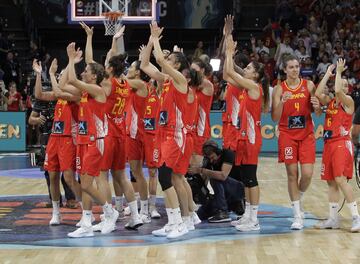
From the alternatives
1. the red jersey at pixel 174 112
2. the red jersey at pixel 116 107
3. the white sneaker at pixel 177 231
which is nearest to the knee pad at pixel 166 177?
the red jersey at pixel 174 112

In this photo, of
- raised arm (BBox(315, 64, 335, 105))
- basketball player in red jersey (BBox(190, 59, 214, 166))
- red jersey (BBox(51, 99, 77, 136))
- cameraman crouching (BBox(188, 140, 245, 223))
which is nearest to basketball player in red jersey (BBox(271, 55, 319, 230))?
raised arm (BBox(315, 64, 335, 105))

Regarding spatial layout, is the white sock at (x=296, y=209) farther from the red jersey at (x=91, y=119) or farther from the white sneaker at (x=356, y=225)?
the red jersey at (x=91, y=119)

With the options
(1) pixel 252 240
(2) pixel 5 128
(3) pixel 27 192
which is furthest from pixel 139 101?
(2) pixel 5 128

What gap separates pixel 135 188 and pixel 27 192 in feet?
10.1

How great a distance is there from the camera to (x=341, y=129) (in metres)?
8.66

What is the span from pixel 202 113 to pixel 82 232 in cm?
237

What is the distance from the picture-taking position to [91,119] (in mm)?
8383

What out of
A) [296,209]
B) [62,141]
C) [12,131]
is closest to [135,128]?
[62,141]

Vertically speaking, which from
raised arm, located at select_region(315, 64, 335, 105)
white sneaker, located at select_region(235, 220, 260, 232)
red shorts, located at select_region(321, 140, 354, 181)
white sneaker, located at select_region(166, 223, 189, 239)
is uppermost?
raised arm, located at select_region(315, 64, 335, 105)

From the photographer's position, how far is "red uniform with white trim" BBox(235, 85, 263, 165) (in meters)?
8.76

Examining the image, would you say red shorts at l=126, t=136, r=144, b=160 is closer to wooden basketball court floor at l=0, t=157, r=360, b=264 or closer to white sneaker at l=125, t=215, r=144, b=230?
white sneaker at l=125, t=215, r=144, b=230

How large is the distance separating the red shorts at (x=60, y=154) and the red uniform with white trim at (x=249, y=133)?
2.03m

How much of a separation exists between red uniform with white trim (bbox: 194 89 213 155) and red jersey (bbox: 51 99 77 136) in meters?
1.57

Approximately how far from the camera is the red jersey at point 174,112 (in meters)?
8.27
